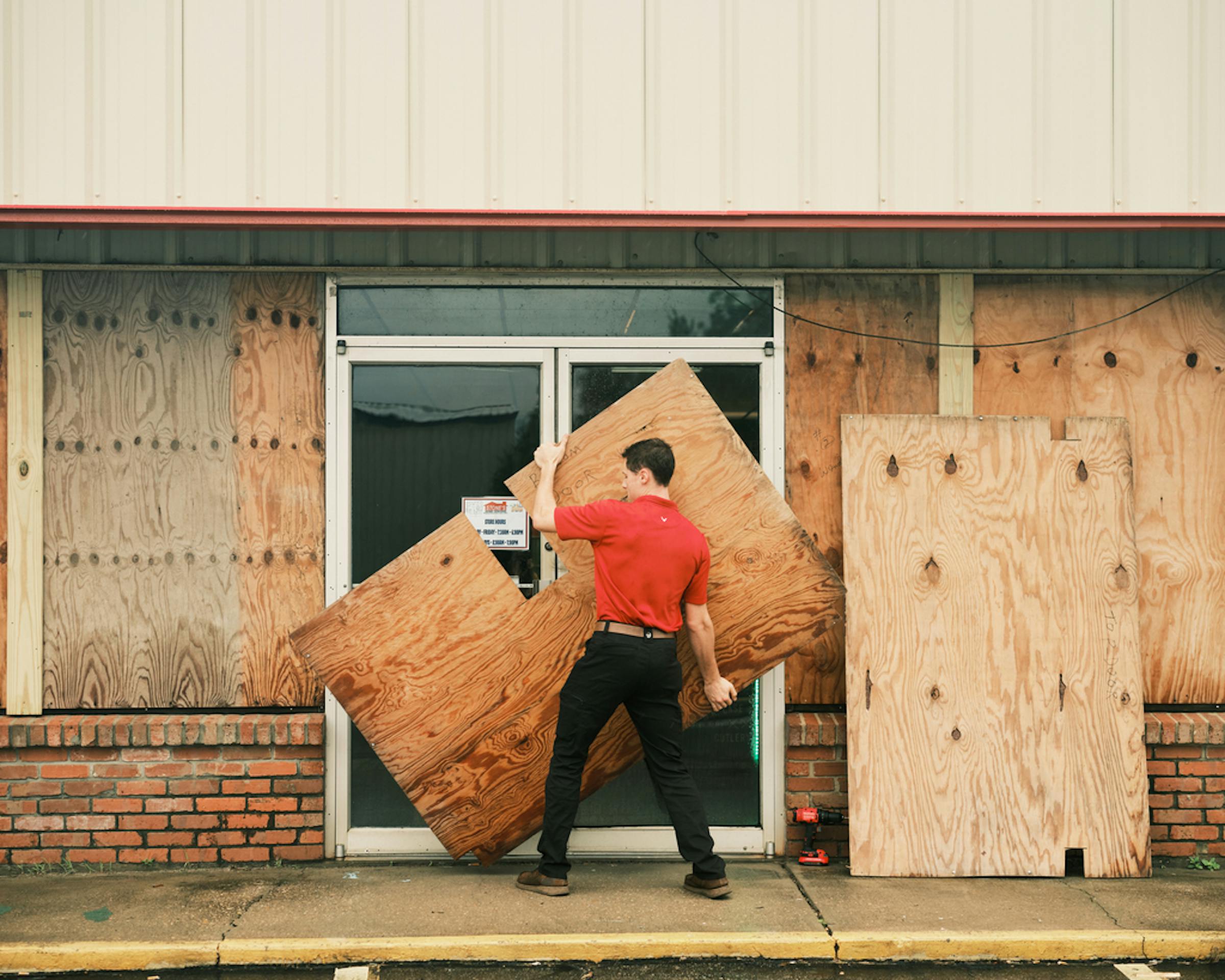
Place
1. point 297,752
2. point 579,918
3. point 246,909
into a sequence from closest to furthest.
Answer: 1. point 579,918
2. point 246,909
3. point 297,752

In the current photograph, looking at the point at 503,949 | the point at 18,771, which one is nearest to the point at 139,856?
the point at 18,771

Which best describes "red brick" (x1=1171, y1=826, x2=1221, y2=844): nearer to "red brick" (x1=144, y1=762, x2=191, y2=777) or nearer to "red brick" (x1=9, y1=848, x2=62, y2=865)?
"red brick" (x1=144, y1=762, x2=191, y2=777)

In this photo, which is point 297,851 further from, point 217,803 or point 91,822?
point 91,822

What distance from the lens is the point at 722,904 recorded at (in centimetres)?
475

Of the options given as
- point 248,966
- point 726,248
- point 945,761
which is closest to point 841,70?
point 726,248

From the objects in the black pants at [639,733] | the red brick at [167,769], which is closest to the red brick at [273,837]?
the red brick at [167,769]

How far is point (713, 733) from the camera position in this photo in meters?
5.51

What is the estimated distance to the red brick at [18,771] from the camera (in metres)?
5.27

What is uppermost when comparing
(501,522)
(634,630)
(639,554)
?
(501,522)

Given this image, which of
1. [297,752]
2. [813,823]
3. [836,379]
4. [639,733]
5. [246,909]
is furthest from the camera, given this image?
[836,379]

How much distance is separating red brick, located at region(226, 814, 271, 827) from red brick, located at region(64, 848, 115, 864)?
60 centimetres

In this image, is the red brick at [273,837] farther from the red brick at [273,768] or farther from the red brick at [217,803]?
the red brick at [273,768]

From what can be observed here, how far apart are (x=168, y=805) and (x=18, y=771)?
0.78 m

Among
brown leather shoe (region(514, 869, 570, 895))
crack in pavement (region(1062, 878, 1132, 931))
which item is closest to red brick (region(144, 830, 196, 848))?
brown leather shoe (region(514, 869, 570, 895))
